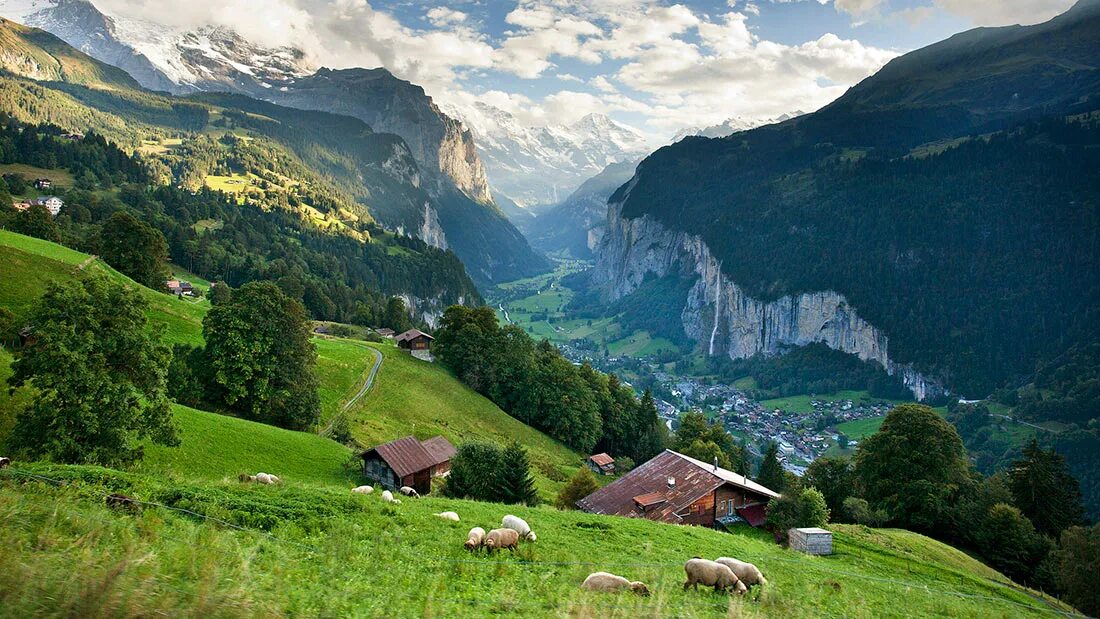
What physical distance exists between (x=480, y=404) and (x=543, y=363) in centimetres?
1546

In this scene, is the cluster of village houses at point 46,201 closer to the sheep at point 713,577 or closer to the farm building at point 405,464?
the farm building at point 405,464

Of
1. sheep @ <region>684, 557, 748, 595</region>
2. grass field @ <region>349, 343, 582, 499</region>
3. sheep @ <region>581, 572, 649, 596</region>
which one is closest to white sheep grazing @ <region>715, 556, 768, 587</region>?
sheep @ <region>684, 557, 748, 595</region>

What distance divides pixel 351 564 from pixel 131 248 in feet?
228

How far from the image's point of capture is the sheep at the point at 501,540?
652 inches

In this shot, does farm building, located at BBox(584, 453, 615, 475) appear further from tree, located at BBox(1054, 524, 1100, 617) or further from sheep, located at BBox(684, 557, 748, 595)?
sheep, located at BBox(684, 557, 748, 595)

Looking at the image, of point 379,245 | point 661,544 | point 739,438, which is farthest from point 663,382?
Answer: point 661,544

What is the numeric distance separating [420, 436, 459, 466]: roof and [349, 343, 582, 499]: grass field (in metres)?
6.20

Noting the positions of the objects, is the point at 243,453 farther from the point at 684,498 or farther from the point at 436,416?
the point at 436,416

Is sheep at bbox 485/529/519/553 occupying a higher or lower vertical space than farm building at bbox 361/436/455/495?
higher

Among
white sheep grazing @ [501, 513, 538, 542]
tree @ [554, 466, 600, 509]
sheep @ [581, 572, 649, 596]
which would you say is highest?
sheep @ [581, 572, 649, 596]

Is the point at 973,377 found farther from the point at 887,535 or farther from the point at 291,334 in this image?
the point at 291,334

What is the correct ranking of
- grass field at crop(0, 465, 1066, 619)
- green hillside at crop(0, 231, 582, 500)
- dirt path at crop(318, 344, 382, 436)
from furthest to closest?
dirt path at crop(318, 344, 382, 436), green hillside at crop(0, 231, 582, 500), grass field at crop(0, 465, 1066, 619)

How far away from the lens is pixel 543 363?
273ft

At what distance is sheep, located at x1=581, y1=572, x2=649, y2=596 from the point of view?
13.0m
